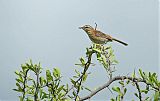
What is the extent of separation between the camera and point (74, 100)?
30cm

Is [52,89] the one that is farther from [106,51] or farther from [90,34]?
[90,34]

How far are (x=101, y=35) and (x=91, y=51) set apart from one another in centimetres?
18

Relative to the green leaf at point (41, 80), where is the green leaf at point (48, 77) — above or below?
above

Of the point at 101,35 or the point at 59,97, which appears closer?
the point at 59,97

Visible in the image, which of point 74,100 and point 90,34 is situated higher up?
point 90,34

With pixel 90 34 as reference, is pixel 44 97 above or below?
below

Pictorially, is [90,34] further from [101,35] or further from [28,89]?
[28,89]

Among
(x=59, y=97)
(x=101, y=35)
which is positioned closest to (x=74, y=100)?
(x=59, y=97)

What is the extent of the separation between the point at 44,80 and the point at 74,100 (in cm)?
4

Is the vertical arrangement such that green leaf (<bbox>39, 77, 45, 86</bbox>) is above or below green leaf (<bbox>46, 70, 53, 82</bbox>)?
below

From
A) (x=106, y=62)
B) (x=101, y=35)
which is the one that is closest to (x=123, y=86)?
(x=106, y=62)

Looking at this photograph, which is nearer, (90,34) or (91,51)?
(91,51)

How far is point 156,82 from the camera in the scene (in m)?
0.27

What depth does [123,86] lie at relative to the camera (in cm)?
30
